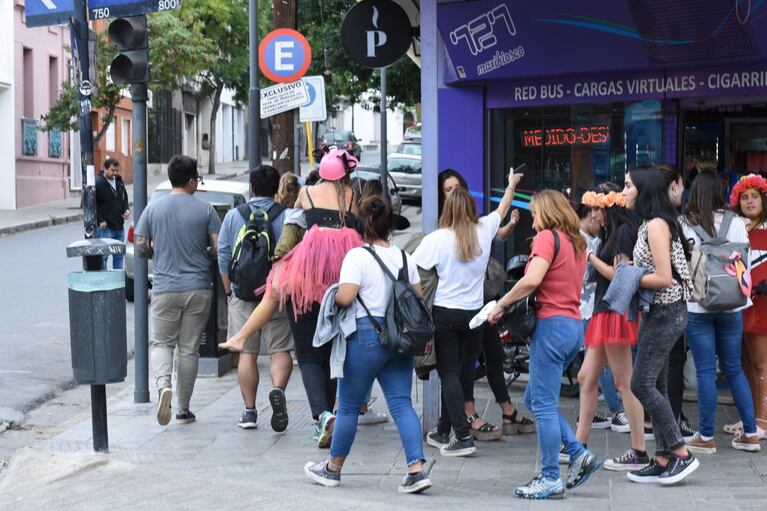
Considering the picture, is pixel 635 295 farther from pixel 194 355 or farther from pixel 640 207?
pixel 194 355

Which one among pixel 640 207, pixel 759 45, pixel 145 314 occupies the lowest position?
pixel 145 314

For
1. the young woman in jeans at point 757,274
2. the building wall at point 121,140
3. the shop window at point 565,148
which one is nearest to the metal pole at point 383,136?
the shop window at point 565,148

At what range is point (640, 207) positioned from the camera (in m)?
6.67

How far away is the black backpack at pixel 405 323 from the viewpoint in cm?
639

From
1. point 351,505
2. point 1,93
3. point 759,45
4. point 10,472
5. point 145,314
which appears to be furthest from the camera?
point 1,93

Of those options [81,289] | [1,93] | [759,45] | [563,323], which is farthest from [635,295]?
[1,93]

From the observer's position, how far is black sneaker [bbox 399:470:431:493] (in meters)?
6.61

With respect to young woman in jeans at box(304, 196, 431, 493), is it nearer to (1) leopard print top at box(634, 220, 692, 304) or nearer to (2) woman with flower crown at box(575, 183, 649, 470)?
(2) woman with flower crown at box(575, 183, 649, 470)

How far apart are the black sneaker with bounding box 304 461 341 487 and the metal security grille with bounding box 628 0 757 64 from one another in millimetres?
4127

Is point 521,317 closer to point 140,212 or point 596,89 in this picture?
point 596,89

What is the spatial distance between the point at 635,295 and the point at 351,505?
197cm

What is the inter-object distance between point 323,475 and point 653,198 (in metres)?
2.45

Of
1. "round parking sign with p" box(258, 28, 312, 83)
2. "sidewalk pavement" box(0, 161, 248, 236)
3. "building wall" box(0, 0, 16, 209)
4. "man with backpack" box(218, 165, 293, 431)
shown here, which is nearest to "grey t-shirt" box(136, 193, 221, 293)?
"man with backpack" box(218, 165, 293, 431)

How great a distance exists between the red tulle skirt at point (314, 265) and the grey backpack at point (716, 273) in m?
2.17
